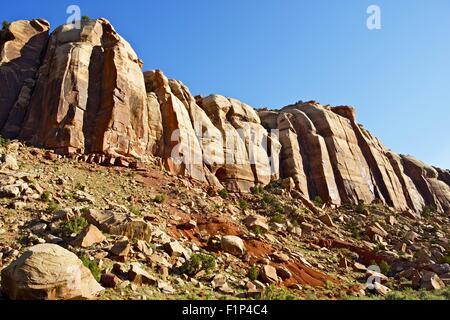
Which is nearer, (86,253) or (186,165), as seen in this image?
(86,253)

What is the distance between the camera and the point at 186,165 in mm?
32031

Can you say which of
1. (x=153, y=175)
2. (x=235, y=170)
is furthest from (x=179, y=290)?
(x=235, y=170)

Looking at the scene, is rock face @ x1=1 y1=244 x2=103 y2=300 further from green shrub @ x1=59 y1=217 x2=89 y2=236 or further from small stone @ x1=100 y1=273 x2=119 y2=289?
green shrub @ x1=59 y1=217 x2=89 y2=236

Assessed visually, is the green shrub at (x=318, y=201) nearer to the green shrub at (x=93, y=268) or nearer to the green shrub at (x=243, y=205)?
the green shrub at (x=243, y=205)

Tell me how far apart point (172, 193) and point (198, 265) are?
37.8ft

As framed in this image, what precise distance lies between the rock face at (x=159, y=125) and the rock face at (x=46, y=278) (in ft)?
57.1

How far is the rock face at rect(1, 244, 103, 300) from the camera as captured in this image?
946cm

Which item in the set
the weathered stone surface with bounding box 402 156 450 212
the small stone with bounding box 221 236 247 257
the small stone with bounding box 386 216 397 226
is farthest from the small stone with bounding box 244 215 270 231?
the weathered stone surface with bounding box 402 156 450 212

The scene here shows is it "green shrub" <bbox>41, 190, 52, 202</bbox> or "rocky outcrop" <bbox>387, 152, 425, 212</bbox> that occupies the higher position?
"rocky outcrop" <bbox>387, 152, 425, 212</bbox>

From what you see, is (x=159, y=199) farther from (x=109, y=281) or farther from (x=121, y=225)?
(x=109, y=281)

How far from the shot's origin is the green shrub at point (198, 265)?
14195 millimetres

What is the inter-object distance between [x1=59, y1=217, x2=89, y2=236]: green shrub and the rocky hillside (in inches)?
3.3

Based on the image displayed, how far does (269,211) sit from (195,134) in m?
11.4
